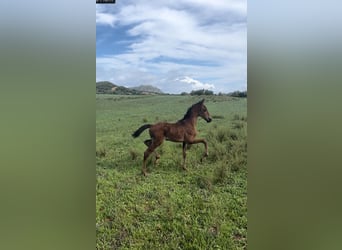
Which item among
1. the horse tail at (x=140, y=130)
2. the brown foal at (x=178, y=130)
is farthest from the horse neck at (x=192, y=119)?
the horse tail at (x=140, y=130)

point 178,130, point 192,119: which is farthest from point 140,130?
point 192,119

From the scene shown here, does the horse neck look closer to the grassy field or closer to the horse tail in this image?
the grassy field

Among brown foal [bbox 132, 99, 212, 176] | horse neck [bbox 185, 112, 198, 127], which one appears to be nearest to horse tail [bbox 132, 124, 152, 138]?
brown foal [bbox 132, 99, 212, 176]

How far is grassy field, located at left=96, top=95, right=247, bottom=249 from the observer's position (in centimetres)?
221

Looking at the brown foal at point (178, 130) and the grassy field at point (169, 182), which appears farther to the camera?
the brown foal at point (178, 130)

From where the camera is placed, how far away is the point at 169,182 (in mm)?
2373

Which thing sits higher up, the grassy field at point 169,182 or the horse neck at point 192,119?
the horse neck at point 192,119

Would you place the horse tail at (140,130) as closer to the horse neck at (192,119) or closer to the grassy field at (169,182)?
the grassy field at (169,182)

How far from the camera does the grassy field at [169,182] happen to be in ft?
7.25

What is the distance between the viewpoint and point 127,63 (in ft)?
7.75

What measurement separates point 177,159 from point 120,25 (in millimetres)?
1079

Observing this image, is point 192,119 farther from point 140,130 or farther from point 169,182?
point 169,182
